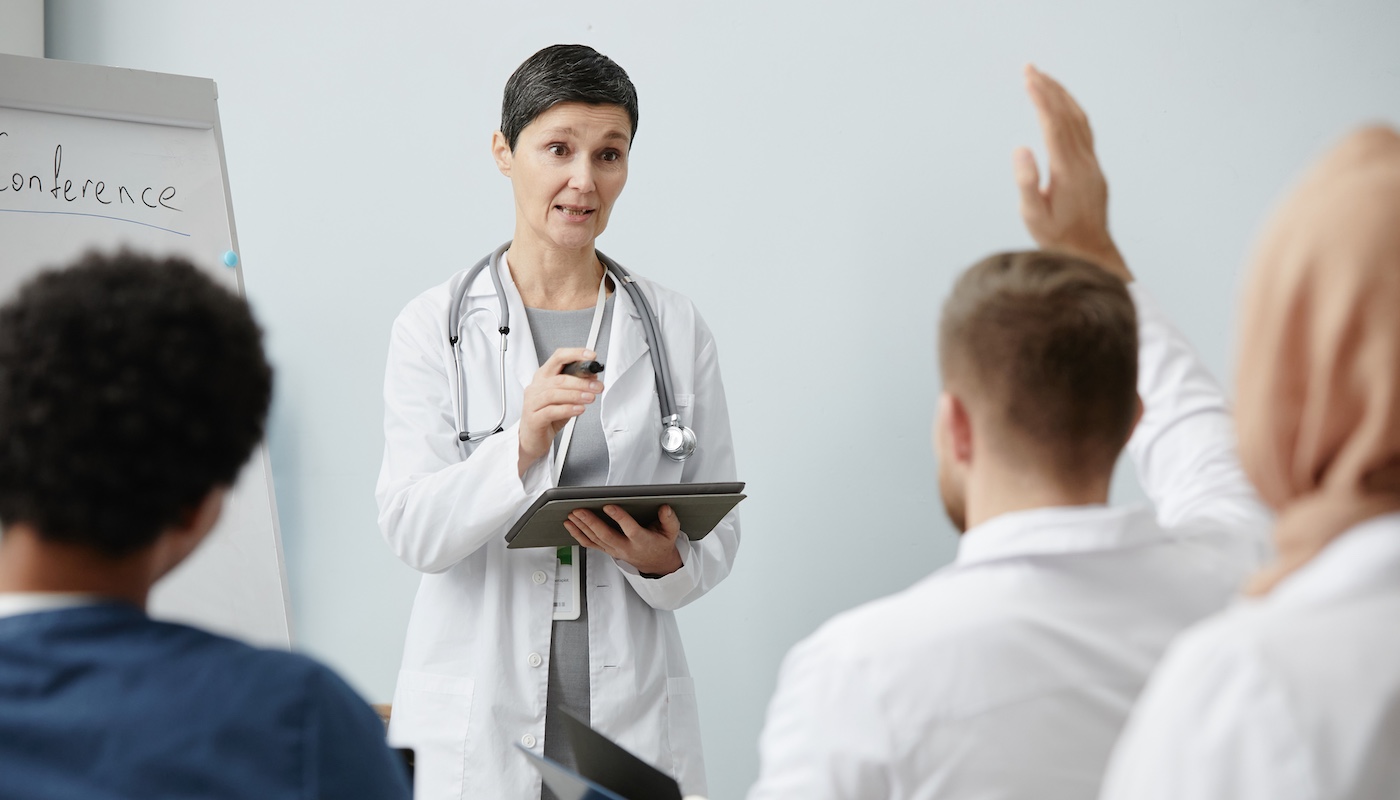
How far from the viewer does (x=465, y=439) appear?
1.82m

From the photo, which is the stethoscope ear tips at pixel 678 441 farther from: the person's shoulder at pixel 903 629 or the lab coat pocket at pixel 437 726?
the person's shoulder at pixel 903 629

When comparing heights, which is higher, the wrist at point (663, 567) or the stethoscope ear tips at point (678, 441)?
the stethoscope ear tips at point (678, 441)

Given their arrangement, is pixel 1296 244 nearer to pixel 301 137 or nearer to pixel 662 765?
pixel 662 765

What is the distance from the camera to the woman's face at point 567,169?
1.89m

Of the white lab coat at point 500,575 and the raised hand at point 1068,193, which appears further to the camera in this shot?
the white lab coat at point 500,575

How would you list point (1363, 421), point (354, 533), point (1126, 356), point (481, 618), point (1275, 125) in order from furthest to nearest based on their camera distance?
point (354, 533) → point (1275, 125) → point (481, 618) → point (1126, 356) → point (1363, 421)

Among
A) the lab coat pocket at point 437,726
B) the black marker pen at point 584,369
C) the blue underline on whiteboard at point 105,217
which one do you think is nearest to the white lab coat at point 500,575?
the lab coat pocket at point 437,726

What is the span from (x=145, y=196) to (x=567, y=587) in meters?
1.07

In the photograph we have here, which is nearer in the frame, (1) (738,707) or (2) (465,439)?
(2) (465,439)

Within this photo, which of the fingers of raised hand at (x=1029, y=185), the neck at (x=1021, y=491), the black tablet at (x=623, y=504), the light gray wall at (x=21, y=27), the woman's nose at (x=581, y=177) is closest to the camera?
the neck at (x=1021, y=491)

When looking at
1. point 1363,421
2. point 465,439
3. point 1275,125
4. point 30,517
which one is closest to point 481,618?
point 465,439

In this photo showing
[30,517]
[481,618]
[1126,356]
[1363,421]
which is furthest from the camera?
[481,618]

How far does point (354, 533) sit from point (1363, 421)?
247 cm

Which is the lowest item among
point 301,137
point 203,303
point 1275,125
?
point 203,303
